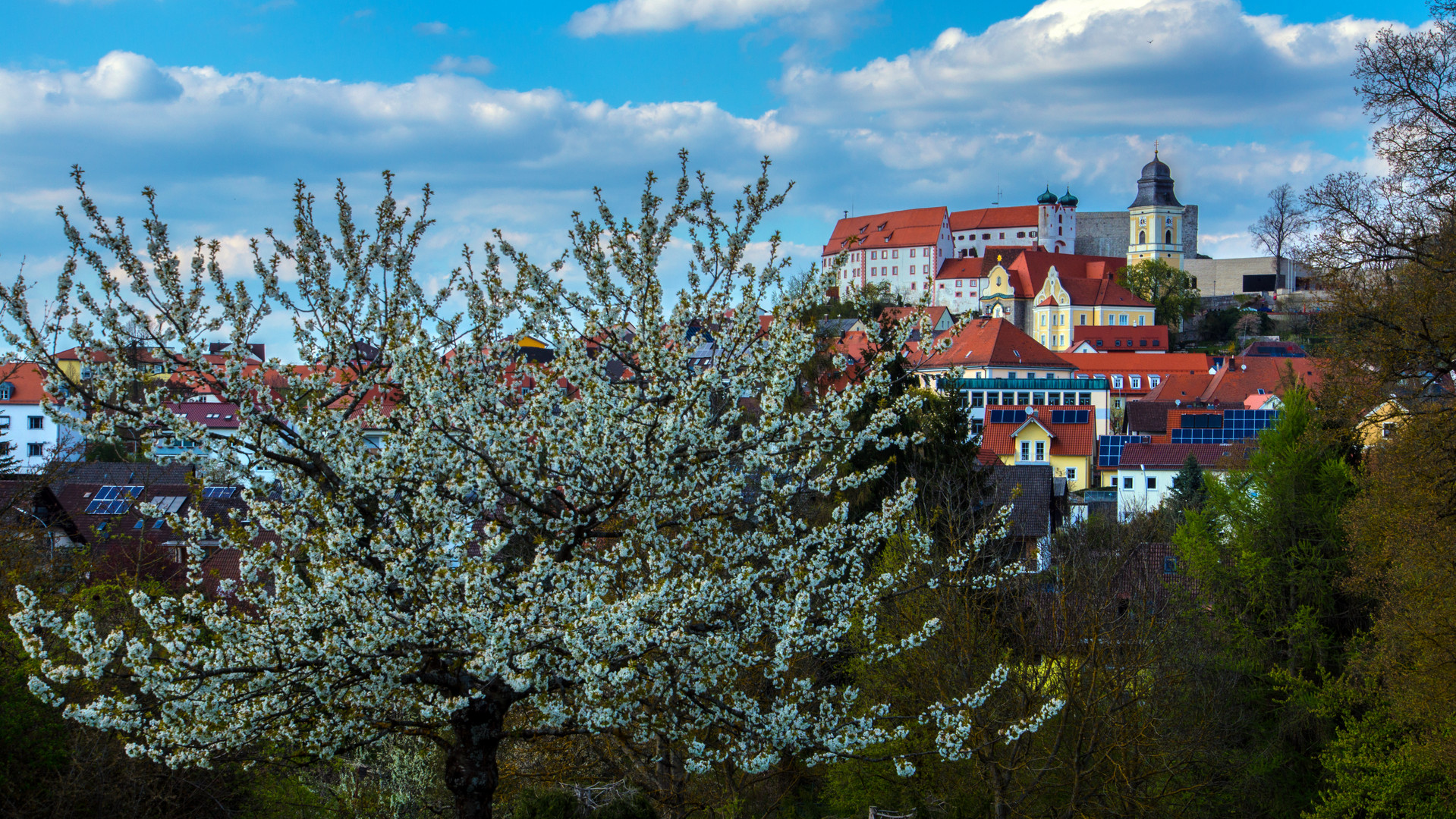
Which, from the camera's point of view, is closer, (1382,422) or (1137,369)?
(1382,422)

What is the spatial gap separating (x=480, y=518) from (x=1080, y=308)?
9511 cm

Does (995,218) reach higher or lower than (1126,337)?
higher

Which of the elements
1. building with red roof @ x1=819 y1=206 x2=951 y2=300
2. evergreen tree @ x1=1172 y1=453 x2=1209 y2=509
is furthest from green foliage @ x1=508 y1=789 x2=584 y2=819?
building with red roof @ x1=819 y1=206 x2=951 y2=300

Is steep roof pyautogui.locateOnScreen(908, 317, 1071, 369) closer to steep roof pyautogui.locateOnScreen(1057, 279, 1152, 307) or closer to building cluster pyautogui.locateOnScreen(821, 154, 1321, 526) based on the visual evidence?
building cluster pyautogui.locateOnScreen(821, 154, 1321, 526)

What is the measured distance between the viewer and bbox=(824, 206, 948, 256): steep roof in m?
118

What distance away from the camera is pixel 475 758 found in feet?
18.7

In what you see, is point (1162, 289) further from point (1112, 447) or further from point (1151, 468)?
point (1151, 468)

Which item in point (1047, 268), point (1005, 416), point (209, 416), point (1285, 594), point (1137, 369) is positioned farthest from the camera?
point (1047, 268)

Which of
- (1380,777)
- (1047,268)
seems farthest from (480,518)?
(1047,268)

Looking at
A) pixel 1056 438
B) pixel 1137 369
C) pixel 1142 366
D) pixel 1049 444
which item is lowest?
pixel 1049 444

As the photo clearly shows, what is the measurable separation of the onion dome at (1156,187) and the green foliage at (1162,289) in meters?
22.0

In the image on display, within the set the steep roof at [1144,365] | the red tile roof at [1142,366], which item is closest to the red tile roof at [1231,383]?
the red tile roof at [1142,366]

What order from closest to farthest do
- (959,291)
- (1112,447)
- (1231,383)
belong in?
(1112,447) < (1231,383) < (959,291)

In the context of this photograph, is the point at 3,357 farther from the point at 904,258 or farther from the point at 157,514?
the point at 904,258
